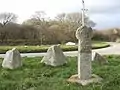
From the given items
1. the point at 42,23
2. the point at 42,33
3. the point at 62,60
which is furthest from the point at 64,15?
the point at 62,60

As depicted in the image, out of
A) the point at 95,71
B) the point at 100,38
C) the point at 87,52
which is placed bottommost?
the point at 100,38

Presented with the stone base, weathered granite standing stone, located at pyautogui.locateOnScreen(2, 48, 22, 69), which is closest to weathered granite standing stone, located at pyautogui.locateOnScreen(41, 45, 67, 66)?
weathered granite standing stone, located at pyautogui.locateOnScreen(2, 48, 22, 69)

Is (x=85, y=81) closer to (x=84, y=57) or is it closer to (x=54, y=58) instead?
(x=84, y=57)

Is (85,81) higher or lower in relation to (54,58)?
lower

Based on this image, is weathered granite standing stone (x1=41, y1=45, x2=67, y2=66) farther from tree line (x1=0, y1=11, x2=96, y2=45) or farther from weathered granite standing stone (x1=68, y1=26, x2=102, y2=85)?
tree line (x1=0, y1=11, x2=96, y2=45)

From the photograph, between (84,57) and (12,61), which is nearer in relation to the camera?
(84,57)

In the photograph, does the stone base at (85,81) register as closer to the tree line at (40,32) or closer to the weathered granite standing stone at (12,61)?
the weathered granite standing stone at (12,61)

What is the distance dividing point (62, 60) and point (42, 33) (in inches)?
1346

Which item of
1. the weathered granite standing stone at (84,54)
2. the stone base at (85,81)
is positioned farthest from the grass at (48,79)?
the weathered granite standing stone at (84,54)

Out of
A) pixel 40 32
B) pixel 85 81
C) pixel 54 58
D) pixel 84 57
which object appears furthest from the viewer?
pixel 40 32

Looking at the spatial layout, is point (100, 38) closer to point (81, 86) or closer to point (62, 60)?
point (62, 60)

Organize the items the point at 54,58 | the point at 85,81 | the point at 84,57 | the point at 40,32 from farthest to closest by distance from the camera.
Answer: the point at 40,32
the point at 54,58
the point at 84,57
the point at 85,81

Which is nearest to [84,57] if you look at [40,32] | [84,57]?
[84,57]

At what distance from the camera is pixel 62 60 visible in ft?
45.0
